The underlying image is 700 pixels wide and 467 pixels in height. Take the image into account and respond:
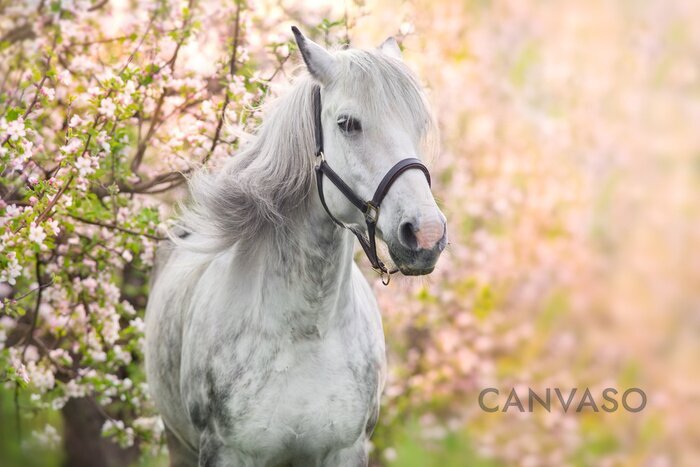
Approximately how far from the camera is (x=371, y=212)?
9.97ft

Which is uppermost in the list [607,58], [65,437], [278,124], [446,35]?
[607,58]

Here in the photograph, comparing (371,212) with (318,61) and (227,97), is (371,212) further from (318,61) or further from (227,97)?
(227,97)

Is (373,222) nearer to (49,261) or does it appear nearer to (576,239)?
(49,261)

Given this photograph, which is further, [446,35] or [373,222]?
[446,35]

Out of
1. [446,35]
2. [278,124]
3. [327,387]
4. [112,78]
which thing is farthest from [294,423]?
[446,35]

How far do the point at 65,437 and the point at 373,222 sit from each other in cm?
473

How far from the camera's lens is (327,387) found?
3377mm

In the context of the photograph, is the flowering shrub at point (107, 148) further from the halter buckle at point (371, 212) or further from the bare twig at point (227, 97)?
the halter buckle at point (371, 212)

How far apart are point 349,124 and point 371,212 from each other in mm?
331

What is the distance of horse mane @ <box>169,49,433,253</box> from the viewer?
3176 millimetres

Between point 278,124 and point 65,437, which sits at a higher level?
point 278,124

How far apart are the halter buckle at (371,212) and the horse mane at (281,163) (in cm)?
33

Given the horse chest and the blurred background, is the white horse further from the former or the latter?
the blurred background

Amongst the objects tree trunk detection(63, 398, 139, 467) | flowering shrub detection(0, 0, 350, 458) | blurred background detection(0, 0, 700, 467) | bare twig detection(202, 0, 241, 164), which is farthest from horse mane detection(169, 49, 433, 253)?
tree trunk detection(63, 398, 139, 467)
